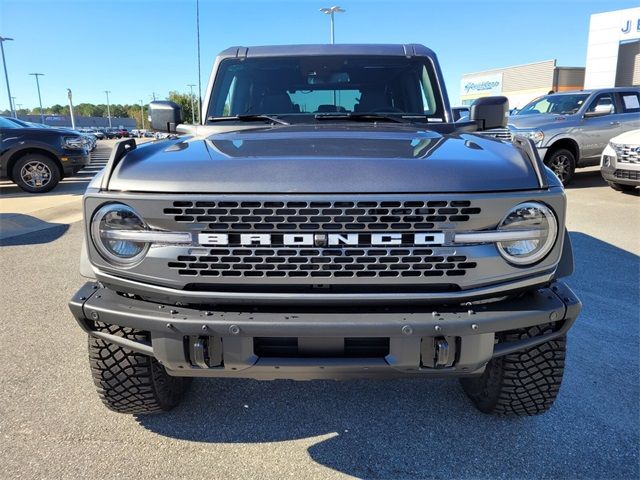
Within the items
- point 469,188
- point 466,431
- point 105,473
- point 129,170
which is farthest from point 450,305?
point 105,473

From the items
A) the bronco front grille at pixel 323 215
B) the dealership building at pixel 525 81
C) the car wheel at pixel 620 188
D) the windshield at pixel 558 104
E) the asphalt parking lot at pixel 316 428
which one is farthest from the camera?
the dealership building at pixel 525 81

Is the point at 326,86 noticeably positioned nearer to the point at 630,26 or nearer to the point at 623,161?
the point at 623,161

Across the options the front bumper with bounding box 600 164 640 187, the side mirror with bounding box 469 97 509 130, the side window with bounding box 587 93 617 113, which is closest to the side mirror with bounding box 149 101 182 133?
the side mirror with bounding box 469 97 509 130

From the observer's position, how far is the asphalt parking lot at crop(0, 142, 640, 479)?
2.22 m

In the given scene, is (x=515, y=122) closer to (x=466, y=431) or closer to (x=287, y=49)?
(x=287, y=49)

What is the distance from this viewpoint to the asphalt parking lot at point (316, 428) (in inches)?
87.6

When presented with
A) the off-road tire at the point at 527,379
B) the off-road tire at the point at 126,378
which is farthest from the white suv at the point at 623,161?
the off-road tire at the point at 126,378

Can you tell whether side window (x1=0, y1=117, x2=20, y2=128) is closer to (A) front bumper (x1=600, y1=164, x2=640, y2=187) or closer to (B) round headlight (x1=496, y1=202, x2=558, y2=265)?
(B) round headlight (x1=496, y1=202, x2=558, y2=265)

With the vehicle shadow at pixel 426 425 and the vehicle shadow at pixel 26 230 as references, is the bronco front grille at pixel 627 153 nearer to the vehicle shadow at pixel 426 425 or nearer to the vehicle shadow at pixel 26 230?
the vehicle shadow at pixel 426 425

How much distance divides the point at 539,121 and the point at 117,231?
1005 cm

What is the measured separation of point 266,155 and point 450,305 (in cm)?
95

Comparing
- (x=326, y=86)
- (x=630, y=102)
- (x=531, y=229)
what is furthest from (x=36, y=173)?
(x=630, y=102)

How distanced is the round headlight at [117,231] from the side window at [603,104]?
10.5 m

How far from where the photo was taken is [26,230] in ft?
22.8
